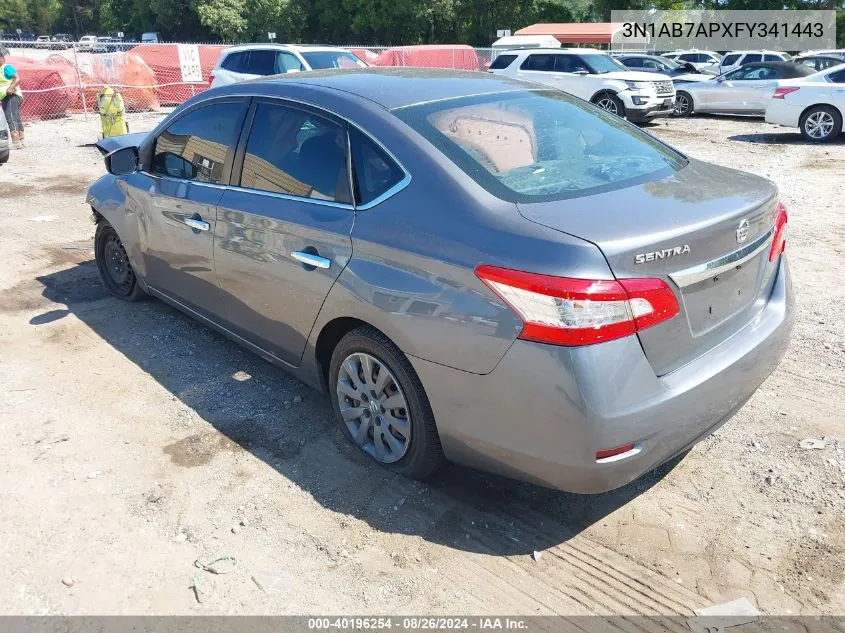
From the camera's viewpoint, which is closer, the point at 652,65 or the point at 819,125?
the point at 819,125

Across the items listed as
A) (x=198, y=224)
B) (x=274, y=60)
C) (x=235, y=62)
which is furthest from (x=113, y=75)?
(x=198, y=224)

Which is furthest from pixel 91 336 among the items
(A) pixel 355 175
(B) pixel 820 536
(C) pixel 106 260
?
(B) pixel 820 536

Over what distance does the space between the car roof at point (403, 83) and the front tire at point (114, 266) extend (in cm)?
203

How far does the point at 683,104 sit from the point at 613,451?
18.3 metres

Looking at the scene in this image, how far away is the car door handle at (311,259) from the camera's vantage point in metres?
3.32

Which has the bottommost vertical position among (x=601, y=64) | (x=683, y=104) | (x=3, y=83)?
(x=683, y=104)

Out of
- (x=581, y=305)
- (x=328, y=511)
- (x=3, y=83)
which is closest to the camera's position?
(x=581, y=305)

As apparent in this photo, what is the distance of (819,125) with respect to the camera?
13672 mm

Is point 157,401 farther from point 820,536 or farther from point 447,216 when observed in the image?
point 820,536

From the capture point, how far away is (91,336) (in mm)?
5109

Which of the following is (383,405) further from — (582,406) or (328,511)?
(582,406)

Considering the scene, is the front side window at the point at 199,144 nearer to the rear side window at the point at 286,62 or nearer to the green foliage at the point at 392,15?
the rear side window at the point at 286,62

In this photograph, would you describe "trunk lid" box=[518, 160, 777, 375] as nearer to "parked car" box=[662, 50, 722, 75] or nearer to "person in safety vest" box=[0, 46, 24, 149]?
"person in safety vest" box=[0, 46, 24, 149]

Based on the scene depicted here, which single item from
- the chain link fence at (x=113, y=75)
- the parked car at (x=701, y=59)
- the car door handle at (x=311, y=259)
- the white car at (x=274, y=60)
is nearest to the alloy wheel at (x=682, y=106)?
the chain link fence at (x=113, y=75)
